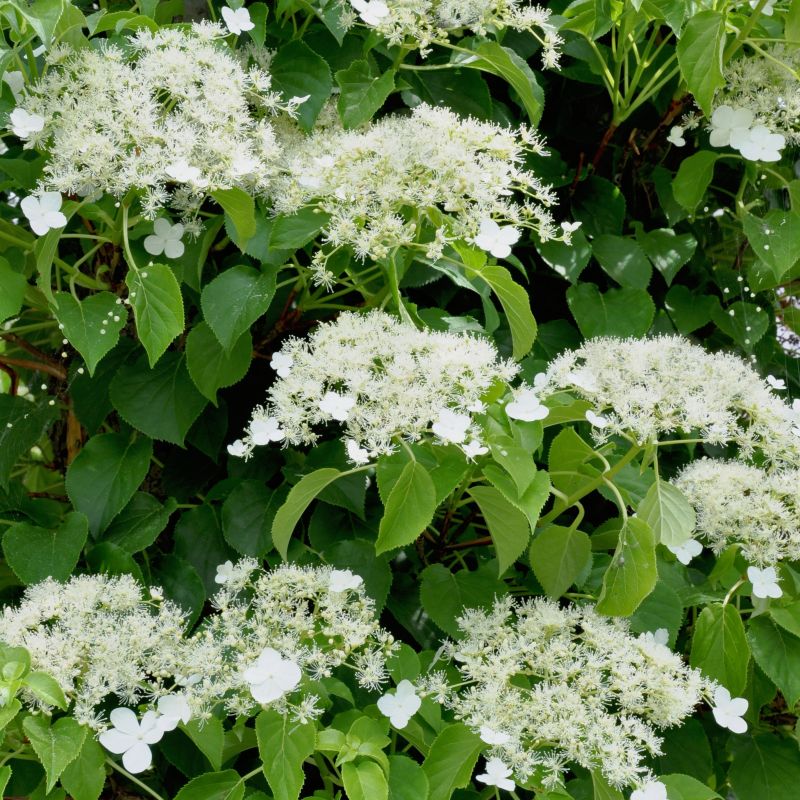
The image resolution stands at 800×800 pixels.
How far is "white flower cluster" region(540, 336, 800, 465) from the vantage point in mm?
1236

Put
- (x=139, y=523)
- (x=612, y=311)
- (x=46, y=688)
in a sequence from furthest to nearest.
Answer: (x=612, y=311)
(x=139, y=523)
(x=46, y=688)

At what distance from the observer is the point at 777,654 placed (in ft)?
4.46

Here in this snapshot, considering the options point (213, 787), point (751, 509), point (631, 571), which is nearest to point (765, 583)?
point (751, 509)

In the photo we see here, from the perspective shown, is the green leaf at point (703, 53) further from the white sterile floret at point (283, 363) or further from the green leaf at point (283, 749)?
the green leaf at point (283, 749)

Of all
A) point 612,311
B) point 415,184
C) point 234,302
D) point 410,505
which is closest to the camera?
point 410,505

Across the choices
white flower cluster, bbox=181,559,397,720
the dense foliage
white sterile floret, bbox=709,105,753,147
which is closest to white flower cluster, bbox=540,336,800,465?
the dense foliage

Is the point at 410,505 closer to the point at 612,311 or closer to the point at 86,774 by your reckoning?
the point at 86,774

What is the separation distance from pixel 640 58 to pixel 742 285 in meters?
0.40

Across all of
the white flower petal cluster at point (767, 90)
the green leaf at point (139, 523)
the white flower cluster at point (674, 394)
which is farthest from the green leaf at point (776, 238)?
the green leaf at point (139, 523)

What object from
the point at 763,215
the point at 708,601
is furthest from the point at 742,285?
the point at 708,601

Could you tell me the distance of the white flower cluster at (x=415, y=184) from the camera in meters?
1.23

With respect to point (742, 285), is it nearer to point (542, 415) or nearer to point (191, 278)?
point (542, 415)

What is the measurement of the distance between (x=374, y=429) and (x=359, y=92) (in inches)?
22.2

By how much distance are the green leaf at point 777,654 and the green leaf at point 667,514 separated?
0.65ft
